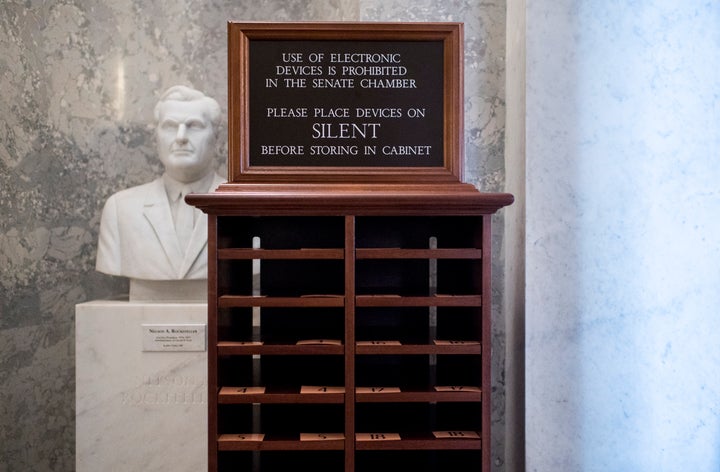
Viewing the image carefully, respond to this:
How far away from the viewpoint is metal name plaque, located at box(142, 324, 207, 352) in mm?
2234

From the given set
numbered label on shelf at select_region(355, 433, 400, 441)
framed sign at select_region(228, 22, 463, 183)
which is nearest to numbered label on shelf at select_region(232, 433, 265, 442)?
numbered label on shelf at select_region(355, 433, 400, 441)

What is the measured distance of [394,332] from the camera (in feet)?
5.74

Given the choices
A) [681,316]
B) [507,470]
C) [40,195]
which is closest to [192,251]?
[40,195]

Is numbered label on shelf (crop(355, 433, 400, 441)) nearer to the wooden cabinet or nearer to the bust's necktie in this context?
the wooden cabinet

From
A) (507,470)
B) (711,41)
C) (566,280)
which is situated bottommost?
(507,470)

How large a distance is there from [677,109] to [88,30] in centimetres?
273

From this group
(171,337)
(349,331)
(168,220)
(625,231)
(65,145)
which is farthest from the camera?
(65,145)

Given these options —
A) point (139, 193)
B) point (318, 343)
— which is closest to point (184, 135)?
point (139, 193)

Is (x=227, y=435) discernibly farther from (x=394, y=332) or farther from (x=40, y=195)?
(x=40, y=195)

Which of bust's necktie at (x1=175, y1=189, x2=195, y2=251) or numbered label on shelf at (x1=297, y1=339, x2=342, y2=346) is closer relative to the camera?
numbered label on shelf at (x1=297, y1=339, x2=342, y2=346)

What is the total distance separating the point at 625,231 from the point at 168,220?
1837 millimetres

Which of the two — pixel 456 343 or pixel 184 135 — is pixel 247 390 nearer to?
pixel 456 343

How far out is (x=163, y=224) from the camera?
2332 mm

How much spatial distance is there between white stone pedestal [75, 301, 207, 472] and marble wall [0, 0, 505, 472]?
0.62m
